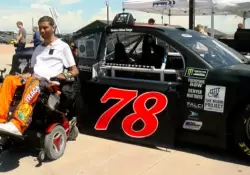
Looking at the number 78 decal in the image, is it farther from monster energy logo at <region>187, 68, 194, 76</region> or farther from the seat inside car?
the seat inside car

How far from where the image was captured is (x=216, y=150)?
4.38 meters

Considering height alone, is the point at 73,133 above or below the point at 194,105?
below

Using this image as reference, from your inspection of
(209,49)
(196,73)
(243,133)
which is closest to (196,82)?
(196,73)

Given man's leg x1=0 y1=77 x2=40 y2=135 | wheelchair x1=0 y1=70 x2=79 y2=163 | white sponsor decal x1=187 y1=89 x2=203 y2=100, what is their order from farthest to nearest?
white sponsor decal x1=187 y1=89 x2=203 y2=100 → wheelchair x1=0 y1=70 x2=79 y2=163 → man's leg x1=0 y1=77 x2=40 y2=135

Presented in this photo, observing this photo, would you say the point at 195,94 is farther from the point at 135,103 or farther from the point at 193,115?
the point at 135,103

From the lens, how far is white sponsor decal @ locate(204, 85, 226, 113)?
391 centimetres

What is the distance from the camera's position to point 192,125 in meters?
→ 4.15

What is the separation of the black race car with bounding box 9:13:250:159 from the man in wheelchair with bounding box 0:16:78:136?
29.2 inches

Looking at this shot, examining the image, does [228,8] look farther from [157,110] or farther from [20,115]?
[20,115]

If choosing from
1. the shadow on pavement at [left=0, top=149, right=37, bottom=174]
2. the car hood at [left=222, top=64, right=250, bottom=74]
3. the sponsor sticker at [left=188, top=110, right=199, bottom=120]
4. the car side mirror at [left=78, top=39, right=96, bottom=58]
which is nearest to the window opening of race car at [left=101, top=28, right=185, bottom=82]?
the car side mirror at [left=78, top=39, right=96, bottom=58]

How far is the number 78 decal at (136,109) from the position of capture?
431cm

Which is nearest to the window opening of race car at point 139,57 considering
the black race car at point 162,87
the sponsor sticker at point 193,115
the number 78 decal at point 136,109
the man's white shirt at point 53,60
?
the black race car at point 162,87

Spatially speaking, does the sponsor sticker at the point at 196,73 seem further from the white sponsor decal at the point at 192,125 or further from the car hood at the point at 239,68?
the white sponsor decal at the point at 192,125

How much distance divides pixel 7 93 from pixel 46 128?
0.60 metres
